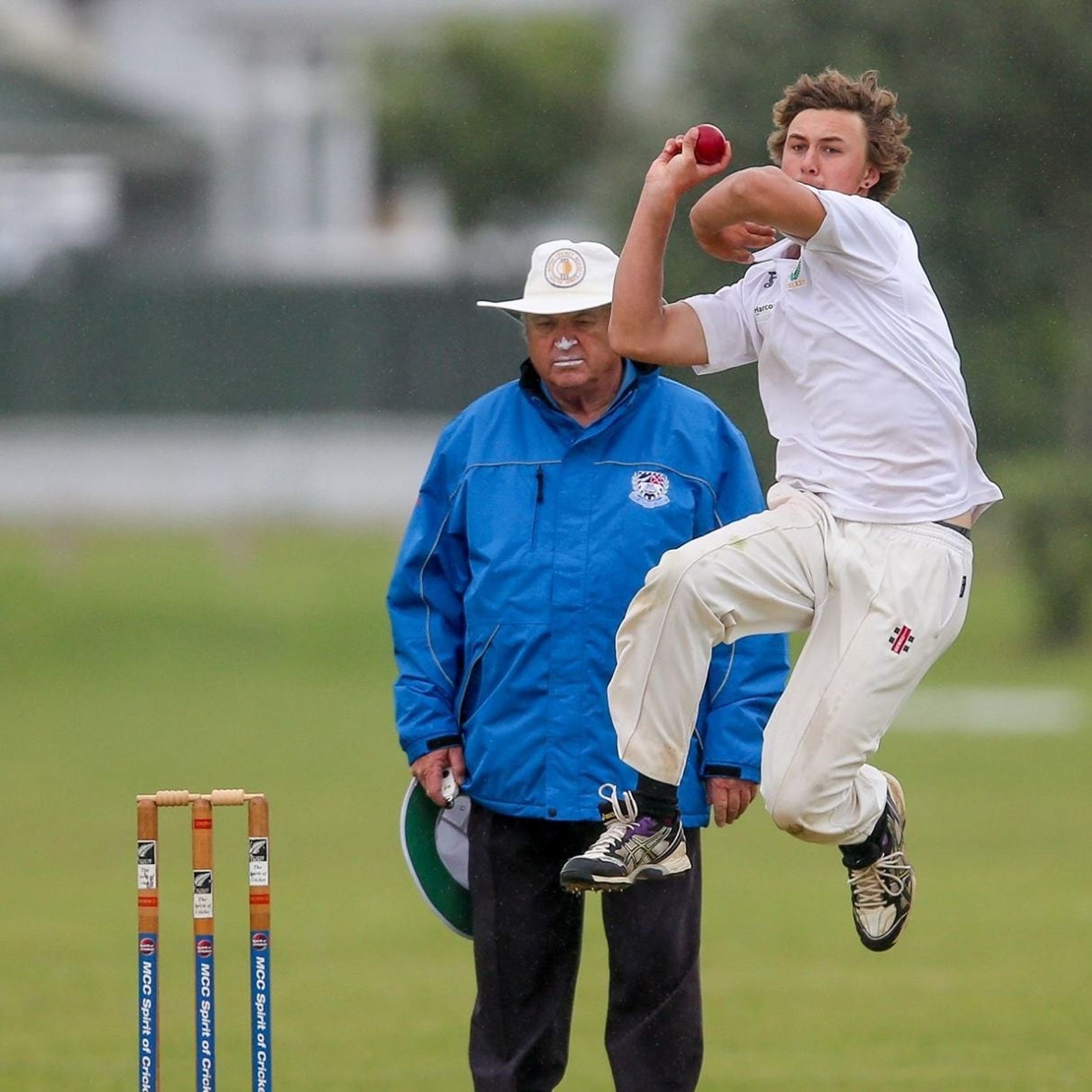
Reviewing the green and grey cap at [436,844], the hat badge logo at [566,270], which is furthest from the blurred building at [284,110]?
the hat badge logo at [566,270]

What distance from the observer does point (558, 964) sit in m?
5.43

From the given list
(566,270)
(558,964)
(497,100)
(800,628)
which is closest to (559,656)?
(800,628)

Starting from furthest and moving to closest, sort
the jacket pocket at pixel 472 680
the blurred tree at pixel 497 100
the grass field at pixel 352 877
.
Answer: the blurred tree at pixel 497 100 < the grass field at pixel 352 877 < the jacket pocket at pixel 472 680

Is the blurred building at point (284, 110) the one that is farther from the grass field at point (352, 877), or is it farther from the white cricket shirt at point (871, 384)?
the white cricket shirt at point (871, 384)

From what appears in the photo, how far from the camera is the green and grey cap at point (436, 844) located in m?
5.53

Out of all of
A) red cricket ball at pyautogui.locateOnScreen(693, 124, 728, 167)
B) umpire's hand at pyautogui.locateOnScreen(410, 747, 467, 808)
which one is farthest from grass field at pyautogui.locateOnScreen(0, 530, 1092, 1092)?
red cricket ball at pyautogui.locateOnScreen(693, 124, 728, 167)

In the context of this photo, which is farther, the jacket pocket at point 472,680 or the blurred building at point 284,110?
the blurred building at point 284,110

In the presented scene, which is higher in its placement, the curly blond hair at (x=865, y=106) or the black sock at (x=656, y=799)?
the curly blond hair at (x=865, y=106)

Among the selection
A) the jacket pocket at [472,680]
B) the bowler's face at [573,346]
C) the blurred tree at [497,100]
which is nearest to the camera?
the bowler's face at [573,346]

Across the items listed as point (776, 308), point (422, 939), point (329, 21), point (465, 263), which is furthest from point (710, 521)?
point (329, 21)

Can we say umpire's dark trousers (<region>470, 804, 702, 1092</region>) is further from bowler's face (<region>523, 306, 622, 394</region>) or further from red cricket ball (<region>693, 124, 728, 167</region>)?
red cricket ball (<region>693, 124, 728, 167</region>)

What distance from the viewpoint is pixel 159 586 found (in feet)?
69.8

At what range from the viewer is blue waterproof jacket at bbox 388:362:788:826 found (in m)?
5.19

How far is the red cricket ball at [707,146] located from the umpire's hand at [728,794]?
141cm
